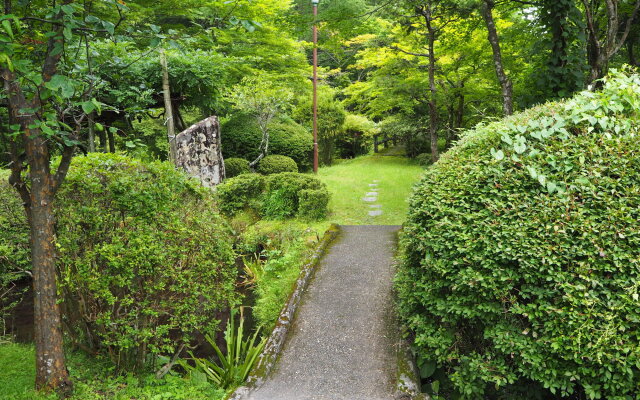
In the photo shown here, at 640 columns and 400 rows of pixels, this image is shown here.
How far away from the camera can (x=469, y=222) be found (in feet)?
10.3

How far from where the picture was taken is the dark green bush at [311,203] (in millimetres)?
8867

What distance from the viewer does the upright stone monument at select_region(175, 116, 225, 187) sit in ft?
31.3

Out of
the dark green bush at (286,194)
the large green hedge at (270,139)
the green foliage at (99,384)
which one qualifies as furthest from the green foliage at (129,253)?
the large green hedge at (270,139)

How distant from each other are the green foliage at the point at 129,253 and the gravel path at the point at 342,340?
3.47ft

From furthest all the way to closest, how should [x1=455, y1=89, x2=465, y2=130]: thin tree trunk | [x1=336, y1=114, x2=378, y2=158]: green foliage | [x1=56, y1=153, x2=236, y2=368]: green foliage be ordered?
1. [x1=336, y1=114, x2=378, y2=158]: green foliage
2. [x1=455, y1=89, x2=465, y2=130]: thin tree trunk
3. [x1=56, y1=153, x2=236, y2=368]: green foliage

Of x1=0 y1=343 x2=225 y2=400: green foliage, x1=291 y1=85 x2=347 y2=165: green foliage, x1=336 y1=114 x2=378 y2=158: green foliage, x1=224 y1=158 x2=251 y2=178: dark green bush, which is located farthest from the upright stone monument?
x1=336 y1=114 x2=378 y2=158: green foliage

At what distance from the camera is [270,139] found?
14789 mm

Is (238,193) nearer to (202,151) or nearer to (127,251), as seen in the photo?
(202,151)

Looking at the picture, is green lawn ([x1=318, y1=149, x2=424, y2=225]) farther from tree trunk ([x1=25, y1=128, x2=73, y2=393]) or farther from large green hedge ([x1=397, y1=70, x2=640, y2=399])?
tree trunk ([x1=25, y1=128, x2=73, y2=393])

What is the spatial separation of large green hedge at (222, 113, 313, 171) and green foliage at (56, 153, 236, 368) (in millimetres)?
10450

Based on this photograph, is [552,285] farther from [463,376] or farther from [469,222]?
A: [463,376]

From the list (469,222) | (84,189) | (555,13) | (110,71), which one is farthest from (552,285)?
(110,71)

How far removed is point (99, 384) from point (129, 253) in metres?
1.17

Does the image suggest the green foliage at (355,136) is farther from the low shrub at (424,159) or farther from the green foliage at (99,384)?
the green foliage at (99,384)
